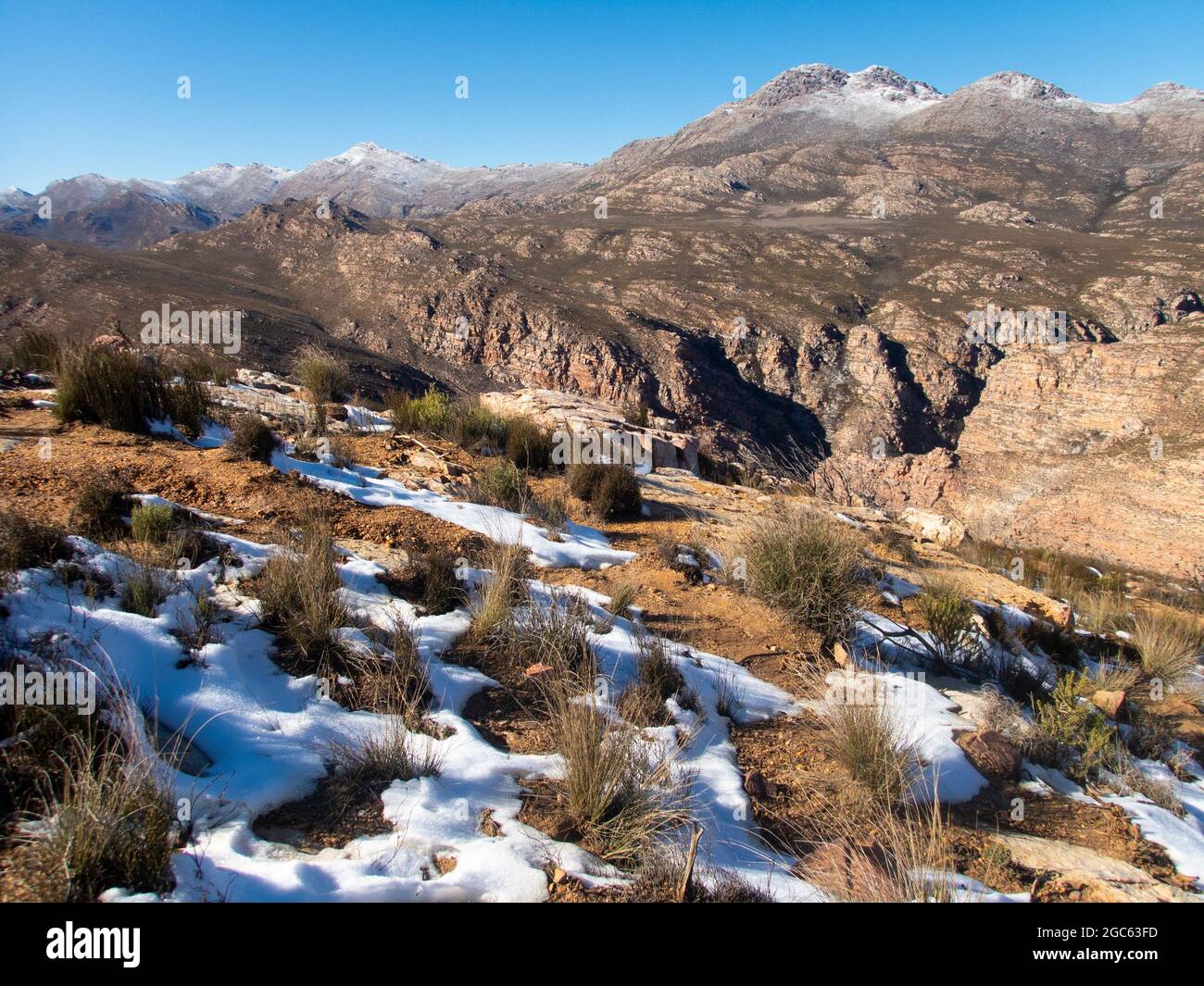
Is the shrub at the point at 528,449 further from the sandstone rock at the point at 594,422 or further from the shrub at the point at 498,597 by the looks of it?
the shrub at the point at 498,597

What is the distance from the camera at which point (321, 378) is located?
8883 mm

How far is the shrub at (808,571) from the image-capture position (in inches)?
176

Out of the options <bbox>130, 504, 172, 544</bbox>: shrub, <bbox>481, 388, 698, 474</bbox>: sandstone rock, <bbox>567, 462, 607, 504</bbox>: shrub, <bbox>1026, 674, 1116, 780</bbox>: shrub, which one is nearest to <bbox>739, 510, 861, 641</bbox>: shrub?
<bbox>1026, 674, 1116, 780</bbox>: shrub

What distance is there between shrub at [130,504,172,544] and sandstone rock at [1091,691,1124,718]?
20.5ft

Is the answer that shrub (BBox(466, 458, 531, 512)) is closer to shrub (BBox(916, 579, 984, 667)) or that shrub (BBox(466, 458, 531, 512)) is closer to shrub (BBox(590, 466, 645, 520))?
shrub (BBox(590, 466, 645, 520))

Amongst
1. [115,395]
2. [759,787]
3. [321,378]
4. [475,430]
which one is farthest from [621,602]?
[321,378]

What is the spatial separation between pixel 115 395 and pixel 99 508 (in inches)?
96.0

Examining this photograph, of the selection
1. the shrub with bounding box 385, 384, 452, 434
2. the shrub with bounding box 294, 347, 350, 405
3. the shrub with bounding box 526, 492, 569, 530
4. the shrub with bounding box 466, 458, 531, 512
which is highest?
the shrub with bounding box 294, 347, 350, 405

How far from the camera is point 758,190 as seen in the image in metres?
87.1

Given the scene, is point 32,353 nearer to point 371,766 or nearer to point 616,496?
point 616,496

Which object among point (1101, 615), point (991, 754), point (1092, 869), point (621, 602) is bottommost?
point (1101, 615)

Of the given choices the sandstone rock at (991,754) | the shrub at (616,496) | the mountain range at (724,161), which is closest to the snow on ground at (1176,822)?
the sandstone rock at (991,754)

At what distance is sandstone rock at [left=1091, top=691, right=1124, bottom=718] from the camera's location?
14.0 ft
